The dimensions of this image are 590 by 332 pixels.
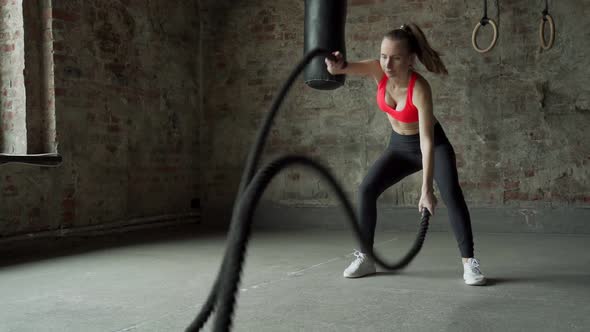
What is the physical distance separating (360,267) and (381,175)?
0.54 m

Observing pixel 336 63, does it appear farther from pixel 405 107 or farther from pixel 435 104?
pixel 435 104

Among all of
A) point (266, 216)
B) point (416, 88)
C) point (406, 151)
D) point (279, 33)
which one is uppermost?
point (279, 33)

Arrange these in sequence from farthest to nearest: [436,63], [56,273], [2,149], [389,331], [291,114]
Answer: [291,114] → [2,149] → [56,273] → [436,63] → [389,331]

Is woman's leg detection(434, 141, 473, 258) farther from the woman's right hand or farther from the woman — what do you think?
the woman's right hand

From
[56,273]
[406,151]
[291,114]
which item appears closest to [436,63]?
[406,151]

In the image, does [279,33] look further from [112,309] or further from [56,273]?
[112,309]

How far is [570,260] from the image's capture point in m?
3.76

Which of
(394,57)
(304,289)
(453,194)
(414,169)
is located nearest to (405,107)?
(394,57)

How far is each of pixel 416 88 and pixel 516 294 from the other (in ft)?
3.75

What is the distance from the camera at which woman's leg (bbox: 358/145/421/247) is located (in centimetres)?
329

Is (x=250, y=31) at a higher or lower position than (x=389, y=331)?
higher

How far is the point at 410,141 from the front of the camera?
3242 mm

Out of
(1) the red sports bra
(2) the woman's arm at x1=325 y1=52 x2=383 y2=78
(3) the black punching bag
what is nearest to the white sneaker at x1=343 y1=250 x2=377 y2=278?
(1) the red sports bra

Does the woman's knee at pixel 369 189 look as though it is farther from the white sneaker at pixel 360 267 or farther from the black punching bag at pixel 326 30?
the black punching bag at pixel 326 30
